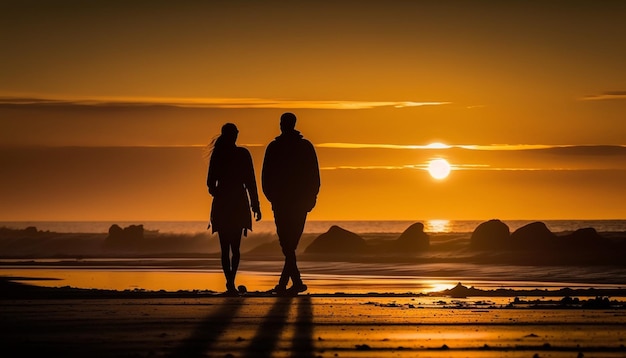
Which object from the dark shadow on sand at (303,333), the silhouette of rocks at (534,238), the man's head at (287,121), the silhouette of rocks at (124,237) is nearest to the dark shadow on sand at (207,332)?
the dark shadow on sand at (303,333)

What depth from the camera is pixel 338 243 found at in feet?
164

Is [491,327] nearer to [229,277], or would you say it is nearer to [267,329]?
[267,329]

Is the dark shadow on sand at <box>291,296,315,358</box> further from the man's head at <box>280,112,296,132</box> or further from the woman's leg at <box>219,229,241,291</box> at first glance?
the man's head at <box>280,112,296,132</box>

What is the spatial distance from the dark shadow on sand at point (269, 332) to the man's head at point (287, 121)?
3857 mm

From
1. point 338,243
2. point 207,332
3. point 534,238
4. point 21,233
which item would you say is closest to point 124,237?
point 21,233

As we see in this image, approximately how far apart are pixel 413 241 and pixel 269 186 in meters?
30.4

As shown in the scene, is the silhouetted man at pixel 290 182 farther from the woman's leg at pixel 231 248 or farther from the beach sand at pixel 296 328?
the beach sand at pixel 296 328

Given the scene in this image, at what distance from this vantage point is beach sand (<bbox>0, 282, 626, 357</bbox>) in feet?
30.7

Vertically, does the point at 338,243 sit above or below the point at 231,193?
above

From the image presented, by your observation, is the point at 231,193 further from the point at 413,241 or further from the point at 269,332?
the point at 413,241

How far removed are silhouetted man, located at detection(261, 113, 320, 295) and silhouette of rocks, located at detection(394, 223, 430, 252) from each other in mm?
28956

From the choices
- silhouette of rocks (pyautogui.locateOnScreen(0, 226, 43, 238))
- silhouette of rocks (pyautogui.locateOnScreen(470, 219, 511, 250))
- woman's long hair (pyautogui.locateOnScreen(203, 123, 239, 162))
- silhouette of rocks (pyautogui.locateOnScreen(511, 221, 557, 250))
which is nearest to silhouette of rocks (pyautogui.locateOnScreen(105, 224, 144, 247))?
silhouette of rocks (pyautogui.locateOnScreen(0, 226, 43, 238))

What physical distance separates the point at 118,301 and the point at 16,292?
2.64 m

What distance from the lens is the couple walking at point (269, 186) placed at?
1784 centimetres
